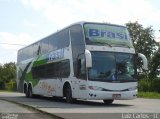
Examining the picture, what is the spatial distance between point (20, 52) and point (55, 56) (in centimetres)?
1183

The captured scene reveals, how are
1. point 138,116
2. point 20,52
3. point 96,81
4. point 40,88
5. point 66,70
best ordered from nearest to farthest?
1. point 138,116
2. point 96,81
3. point 66,70
4. point 40,88
5. point 20,52

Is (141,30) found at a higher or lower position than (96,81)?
higher

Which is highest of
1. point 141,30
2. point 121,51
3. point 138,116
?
point 141,30

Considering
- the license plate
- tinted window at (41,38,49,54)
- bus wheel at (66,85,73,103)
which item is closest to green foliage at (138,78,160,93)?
tinted window at (41,38,49,54)

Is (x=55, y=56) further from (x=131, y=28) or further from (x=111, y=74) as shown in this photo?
(x=131, y=28)

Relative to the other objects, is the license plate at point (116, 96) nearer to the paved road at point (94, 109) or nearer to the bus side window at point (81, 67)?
the paved road at point (94, 109)

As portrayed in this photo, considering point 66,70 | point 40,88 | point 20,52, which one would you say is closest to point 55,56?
point 66,70

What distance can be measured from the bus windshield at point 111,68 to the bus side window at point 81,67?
20.4 inches

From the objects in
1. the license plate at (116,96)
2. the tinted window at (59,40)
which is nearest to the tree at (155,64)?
the tinted window at (59,40)

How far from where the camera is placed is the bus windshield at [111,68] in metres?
20.5

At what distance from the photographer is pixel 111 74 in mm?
20641

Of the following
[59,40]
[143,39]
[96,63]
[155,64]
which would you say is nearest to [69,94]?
[96,63]

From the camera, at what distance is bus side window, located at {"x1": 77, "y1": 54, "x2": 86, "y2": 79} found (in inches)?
823

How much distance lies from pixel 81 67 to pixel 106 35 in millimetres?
1977
